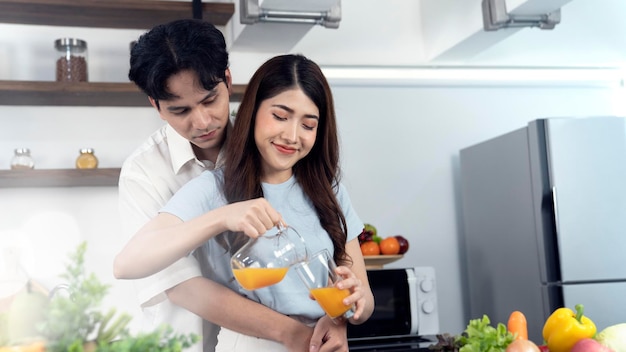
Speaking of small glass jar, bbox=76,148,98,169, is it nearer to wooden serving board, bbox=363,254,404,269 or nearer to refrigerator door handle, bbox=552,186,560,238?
wooden serving board, bbox=363,254,404,269

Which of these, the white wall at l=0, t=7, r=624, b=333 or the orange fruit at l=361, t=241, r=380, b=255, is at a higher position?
the white wall at l=0, t=7, r=624, b=333

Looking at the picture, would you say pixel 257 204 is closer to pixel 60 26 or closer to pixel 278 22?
pixel 278 22

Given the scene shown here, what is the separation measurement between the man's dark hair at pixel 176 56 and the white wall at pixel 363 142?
1.59 m

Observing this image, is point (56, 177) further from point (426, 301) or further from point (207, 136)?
point (426, 301)

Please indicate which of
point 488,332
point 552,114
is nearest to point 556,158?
point 552,114

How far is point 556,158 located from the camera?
122 inches

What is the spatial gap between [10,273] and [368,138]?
1.80 meters


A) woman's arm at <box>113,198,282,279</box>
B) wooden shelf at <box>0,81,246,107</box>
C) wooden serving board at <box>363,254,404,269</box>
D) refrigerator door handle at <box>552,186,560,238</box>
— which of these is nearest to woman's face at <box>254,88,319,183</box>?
woman's arm at <box>113,198,282,279</box>

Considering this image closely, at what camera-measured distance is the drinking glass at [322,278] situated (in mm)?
1258

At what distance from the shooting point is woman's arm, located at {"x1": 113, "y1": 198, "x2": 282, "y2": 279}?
1.21m

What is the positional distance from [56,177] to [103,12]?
700mm

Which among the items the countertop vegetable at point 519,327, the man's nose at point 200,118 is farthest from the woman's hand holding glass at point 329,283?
the man's nose at point 200,118

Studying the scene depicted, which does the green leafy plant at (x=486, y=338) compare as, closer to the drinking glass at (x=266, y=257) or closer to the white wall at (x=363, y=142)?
the drinking glass at (x=266, y=257)

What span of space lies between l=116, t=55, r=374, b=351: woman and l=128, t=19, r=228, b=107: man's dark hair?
0.11m
